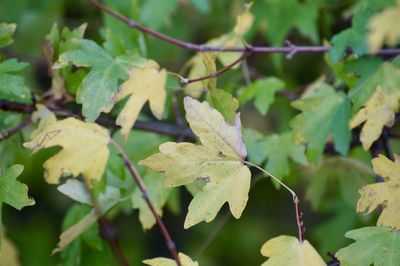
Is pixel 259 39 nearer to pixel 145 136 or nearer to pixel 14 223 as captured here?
pixel 145 136

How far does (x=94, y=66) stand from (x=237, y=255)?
6.84ft

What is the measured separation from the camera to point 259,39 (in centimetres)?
290

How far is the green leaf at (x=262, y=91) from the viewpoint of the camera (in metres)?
1.72

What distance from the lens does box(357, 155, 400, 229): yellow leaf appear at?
1167 mm

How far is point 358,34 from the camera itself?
141 cm

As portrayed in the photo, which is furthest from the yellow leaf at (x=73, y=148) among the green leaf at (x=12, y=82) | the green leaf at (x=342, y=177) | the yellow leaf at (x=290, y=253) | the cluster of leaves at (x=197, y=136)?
the green leaf at (x=342, y=177)

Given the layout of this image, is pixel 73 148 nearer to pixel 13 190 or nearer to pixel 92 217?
pixel 13 190

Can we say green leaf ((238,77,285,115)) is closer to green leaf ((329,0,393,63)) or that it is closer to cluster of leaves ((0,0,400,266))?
cluster of leaves ((0,0,400,266))

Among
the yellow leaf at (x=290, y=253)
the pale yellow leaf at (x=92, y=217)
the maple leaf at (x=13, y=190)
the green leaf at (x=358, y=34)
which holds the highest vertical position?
the green leaf at (x=358, y=34)

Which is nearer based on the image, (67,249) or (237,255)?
(67,249)

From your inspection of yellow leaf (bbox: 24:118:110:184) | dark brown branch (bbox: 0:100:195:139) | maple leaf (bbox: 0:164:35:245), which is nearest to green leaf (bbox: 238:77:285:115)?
dark brown branch (bbox: 0:100:195:139)

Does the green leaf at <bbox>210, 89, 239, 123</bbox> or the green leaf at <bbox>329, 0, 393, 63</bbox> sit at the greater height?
the green leaf at <bbox>329, 0, 393, 63</bbox>

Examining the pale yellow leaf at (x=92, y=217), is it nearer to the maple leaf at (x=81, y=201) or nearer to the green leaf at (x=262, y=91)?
the maple leaf at (x=81, y=201)

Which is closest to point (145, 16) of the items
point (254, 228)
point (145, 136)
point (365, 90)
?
point (145, 136)
